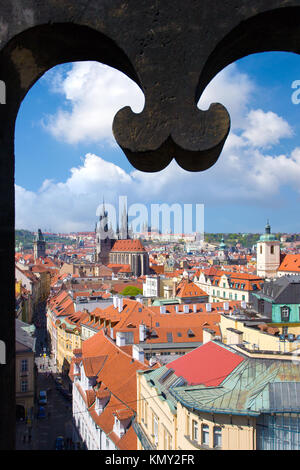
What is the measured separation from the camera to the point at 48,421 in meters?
29.7

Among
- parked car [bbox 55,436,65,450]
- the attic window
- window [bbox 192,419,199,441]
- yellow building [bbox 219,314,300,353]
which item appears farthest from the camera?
the attic window

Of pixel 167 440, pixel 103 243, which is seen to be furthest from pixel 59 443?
pixel 103 243

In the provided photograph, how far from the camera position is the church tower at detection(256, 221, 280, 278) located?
255ft

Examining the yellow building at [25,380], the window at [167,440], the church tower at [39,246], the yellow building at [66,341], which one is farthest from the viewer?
the church tower at [39,246]

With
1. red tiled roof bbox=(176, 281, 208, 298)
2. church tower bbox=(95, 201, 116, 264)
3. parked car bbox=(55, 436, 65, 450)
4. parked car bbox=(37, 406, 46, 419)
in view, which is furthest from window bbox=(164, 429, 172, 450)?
church tower bbox=(95, 201, 116, 264)

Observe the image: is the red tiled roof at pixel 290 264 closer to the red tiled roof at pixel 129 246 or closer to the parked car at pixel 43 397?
the red tiled roof at pixel 129 246

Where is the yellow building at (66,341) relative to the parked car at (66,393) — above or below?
above

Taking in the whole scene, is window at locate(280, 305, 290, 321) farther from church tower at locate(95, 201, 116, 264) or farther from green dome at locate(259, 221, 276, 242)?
church tower at locate(95, 201, 116, 264)

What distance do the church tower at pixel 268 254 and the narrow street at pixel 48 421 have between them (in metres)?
46.2

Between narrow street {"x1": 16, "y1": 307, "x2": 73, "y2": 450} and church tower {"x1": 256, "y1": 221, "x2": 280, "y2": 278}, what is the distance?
46238 mm

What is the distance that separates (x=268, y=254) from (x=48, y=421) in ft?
190

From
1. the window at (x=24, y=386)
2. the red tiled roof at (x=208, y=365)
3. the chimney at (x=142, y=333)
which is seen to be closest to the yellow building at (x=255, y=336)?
the red tiled roof at (x=208, y=365)

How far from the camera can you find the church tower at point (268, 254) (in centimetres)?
7772
